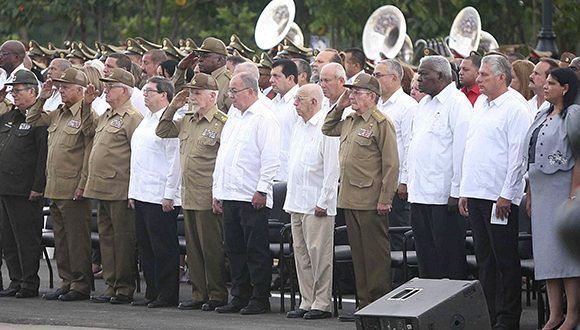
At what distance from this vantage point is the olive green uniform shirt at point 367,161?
12.9 m

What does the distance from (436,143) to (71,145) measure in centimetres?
411

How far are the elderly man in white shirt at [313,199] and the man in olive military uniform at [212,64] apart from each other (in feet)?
6.43

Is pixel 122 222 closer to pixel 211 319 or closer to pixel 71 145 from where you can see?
pixel 71 145

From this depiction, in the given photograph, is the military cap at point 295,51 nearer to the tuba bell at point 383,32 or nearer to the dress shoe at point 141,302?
the tuba bell at point 383,32

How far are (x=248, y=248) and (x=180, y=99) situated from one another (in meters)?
1.56

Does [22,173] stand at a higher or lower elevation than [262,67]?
→ lower

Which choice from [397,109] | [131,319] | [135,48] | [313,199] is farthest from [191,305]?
[135,48]

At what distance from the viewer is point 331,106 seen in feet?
45.2

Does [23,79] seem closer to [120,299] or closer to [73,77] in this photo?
[73,77]

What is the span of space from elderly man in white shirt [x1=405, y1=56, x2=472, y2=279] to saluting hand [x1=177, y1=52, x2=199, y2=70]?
317 centimetres

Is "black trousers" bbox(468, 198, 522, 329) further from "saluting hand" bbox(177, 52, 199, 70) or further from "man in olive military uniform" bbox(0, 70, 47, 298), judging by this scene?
"man in olive military uniform" bbox(0, 70, 47, 298)

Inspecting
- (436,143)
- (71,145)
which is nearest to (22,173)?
(71,145)

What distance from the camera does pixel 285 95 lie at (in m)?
15.8

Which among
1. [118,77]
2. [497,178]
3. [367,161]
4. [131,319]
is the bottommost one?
[131,319]
